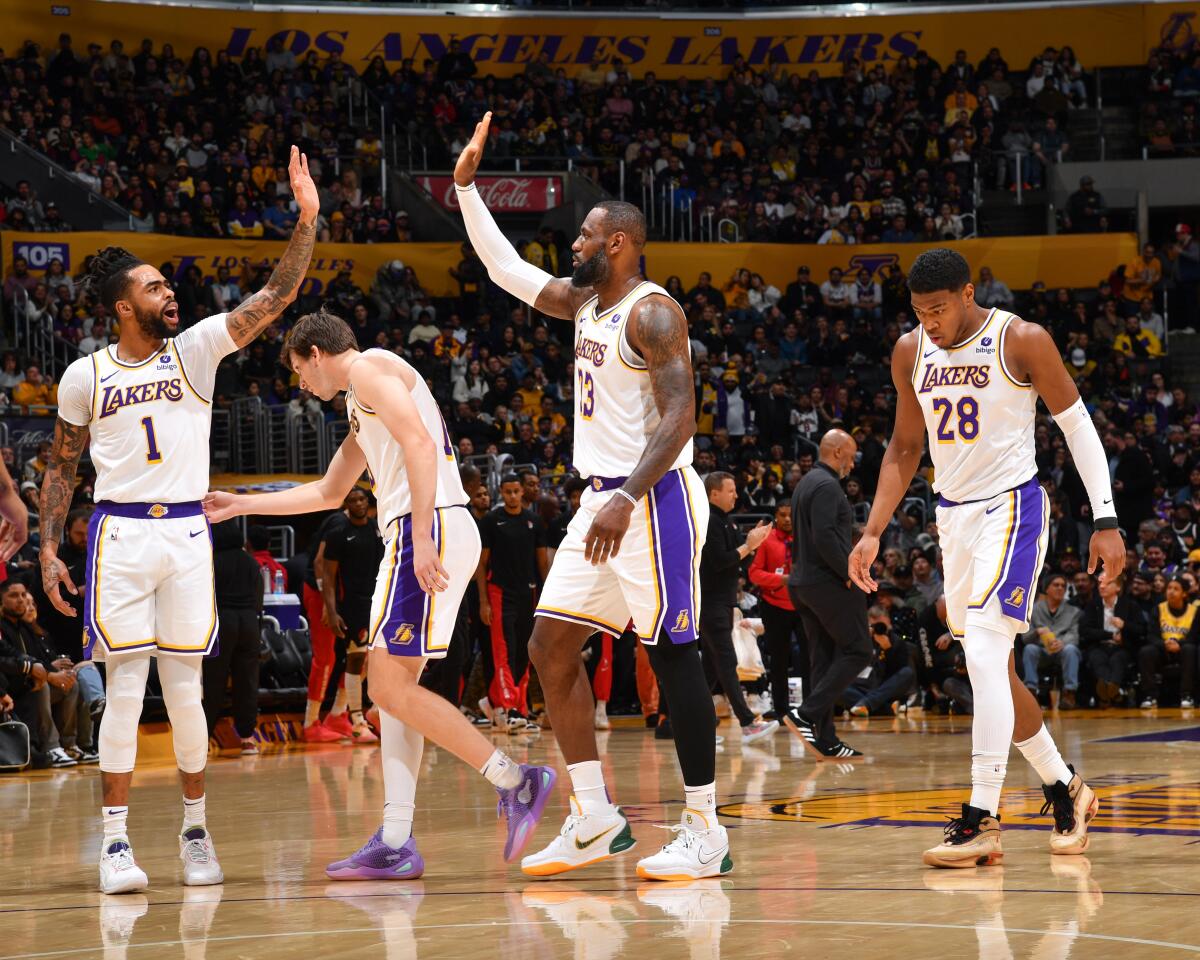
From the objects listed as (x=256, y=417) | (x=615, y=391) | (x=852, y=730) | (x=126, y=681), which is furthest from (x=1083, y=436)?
(x=256, y=417)

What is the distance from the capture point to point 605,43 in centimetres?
3073

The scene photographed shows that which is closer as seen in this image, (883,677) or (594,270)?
(594,270)

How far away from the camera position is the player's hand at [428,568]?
5.70 m

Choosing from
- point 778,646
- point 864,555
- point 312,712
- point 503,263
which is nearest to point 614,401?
point 503,263

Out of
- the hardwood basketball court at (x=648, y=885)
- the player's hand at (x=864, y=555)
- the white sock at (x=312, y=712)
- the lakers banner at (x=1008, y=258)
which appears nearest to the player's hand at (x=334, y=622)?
the white sock at (x=312, y=712)

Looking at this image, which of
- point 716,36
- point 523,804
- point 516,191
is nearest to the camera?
point 523,804

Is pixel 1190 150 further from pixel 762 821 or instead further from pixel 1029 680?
pixel 762 821

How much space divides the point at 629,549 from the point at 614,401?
1.80 ft

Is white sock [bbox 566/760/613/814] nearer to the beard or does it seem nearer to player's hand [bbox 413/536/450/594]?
player's hand [bbox 413/536/450/594]

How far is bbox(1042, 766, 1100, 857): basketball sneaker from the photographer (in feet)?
19.8

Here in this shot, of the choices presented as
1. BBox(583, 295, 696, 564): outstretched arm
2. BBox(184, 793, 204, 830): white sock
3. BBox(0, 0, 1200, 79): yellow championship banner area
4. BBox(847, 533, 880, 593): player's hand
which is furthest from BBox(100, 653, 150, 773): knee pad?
BBox(0, 0, 1200, 79): yellow championship banner area

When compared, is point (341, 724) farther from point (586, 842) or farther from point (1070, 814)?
point (1070, 814)

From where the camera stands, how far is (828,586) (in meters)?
10.7

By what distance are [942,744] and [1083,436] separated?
5753 millimetres
